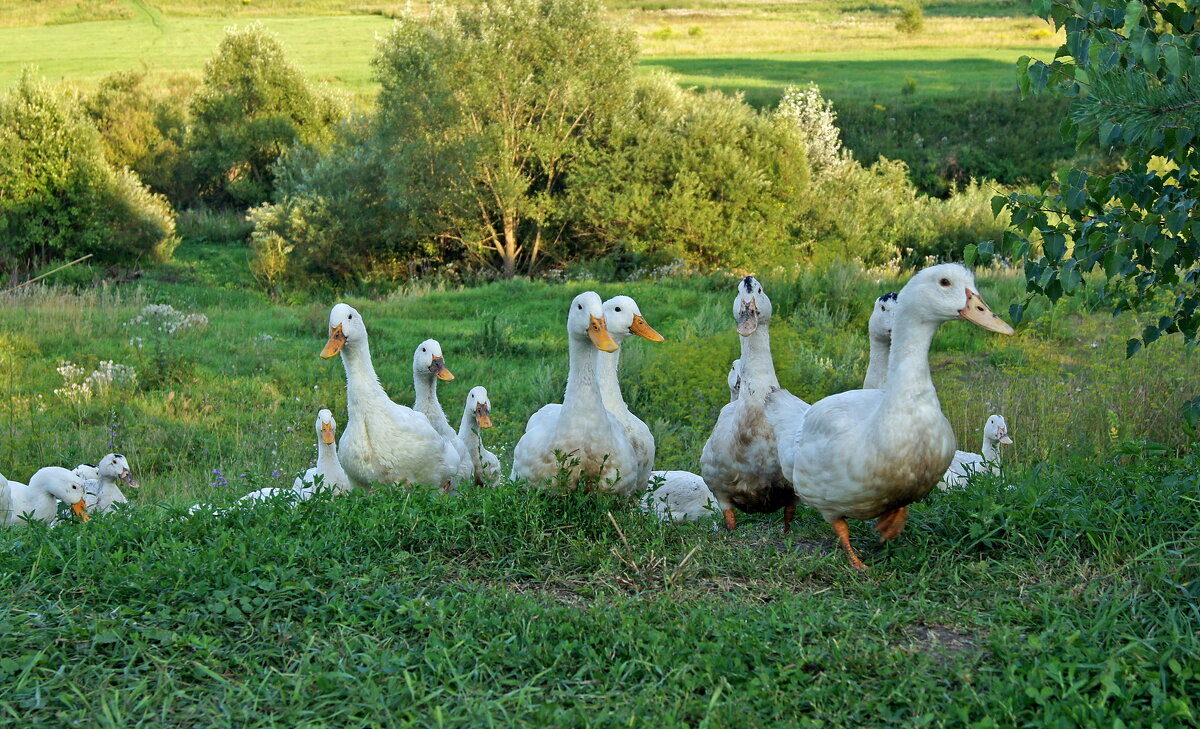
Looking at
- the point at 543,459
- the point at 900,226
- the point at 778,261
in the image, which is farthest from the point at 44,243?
the point at 543,459

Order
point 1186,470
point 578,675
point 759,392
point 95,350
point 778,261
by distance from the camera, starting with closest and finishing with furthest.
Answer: point 578,675 < point 1186,470 < point 759,392 < point 95,350 < point 778,261

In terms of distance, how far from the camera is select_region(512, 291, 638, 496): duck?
A: 5.71 metres

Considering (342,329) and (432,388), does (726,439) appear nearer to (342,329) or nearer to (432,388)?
(342,329)

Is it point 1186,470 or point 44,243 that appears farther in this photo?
point 44,243

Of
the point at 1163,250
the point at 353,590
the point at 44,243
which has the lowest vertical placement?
the point at 44,243

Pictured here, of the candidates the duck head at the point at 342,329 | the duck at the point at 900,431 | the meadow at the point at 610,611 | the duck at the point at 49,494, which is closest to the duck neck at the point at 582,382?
the meadow at the point at 610,611

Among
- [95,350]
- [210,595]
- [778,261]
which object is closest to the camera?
[210,595]

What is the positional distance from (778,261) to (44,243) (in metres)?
17.4

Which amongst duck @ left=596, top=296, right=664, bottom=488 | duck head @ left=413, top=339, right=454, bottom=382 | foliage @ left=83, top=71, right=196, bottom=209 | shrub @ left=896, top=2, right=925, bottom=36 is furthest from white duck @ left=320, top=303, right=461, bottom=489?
shrub @ left=896, top=2, right=925, bottom=36

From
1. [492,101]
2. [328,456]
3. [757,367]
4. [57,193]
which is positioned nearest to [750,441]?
[757,367]

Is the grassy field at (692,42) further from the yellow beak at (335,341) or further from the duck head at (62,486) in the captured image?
the duck head at (62,486)

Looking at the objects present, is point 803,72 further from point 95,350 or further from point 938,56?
point 95,350

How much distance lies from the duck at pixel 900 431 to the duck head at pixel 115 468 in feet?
18.7

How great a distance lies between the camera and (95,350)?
546 inches
